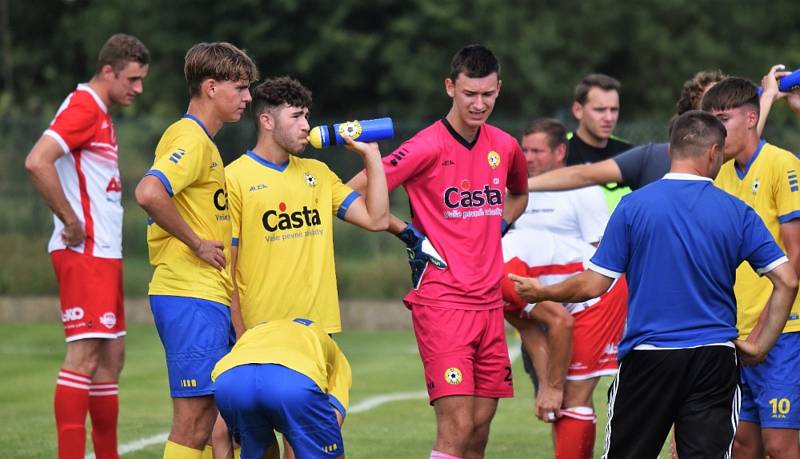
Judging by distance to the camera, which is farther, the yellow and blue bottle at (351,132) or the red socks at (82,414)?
the red socks at (82,414)

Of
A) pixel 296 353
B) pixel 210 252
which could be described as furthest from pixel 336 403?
pixel 210 252

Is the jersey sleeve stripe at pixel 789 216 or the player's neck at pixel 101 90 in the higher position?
the player's neck at pixel 101 90

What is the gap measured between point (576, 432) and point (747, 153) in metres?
1.91

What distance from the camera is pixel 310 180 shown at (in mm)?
6797

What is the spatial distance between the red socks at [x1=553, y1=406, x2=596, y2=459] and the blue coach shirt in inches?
66.6

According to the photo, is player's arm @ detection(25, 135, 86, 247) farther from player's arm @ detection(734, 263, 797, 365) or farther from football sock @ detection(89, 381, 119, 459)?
player's arm @ detection(734, 263, 797, 365)

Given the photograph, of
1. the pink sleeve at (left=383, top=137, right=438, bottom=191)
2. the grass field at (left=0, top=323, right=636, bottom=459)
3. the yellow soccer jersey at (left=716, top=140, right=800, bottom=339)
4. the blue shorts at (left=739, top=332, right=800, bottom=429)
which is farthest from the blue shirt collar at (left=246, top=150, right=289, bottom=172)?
the grass field at (left=0, top=323, right=636, bottom=459)

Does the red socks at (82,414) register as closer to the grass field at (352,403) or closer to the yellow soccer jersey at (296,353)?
the grass field at (352,403)

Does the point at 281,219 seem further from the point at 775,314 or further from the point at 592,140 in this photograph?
the point at 592,140

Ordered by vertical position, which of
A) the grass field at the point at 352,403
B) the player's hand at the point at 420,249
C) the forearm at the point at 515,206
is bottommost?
the grass field at the point at 352,403

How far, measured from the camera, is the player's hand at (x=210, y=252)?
21.6 feet

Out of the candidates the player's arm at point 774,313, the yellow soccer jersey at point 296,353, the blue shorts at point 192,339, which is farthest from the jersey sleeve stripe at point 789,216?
the blue shorts at point 192,339

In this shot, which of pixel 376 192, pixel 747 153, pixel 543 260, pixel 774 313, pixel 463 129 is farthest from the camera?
pixel 543 260

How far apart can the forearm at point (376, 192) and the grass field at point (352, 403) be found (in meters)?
2.60
